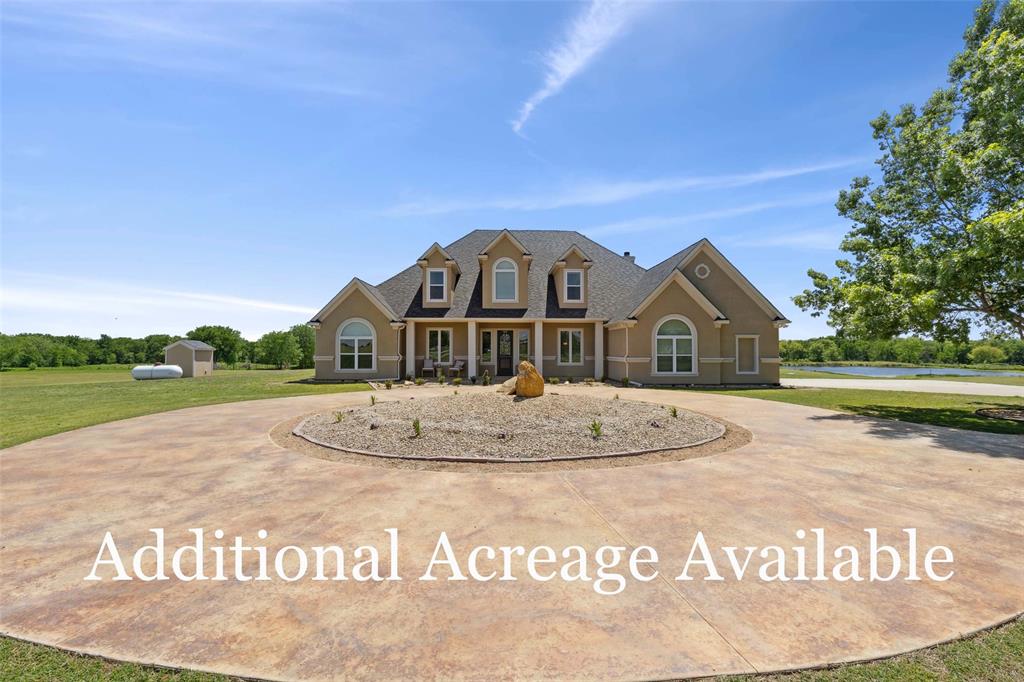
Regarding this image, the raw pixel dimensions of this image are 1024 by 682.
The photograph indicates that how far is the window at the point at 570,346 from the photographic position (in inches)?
959

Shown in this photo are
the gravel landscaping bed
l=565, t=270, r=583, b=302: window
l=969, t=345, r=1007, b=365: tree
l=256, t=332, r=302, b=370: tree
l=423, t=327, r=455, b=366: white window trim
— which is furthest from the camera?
l=969, t=345, r=1007, b=365: tree

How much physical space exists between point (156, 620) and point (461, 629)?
7.68 ft

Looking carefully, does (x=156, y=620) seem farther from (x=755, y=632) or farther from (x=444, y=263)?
(x=444, y=263)

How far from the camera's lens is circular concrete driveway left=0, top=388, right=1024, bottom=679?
295 centimetres

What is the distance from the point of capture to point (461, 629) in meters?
3.15

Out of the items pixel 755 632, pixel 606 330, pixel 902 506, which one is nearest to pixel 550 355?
pixel 606 330

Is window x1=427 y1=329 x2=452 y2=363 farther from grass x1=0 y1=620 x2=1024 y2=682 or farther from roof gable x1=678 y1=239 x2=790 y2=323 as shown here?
grass x1=0 y1=620 x2=1024 y2=682

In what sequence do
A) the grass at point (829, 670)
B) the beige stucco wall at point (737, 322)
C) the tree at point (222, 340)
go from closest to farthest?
the grass at point (829, 670) → the beige stucco wall at point (737, 322) → the tree at point (222, 340)

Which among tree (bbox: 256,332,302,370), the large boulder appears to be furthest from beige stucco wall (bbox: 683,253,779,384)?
tree (bbox: 256,332,302,370)

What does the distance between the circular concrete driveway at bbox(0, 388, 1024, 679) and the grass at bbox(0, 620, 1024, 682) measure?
93mm

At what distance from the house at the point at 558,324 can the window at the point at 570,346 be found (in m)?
0.06

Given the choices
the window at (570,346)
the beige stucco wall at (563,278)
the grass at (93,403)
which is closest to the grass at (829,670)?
the grass at (93,403)

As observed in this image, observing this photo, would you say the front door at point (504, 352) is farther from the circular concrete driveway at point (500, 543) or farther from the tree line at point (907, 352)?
the tree line at point (907, 352)

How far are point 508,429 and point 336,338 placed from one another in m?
17.1
